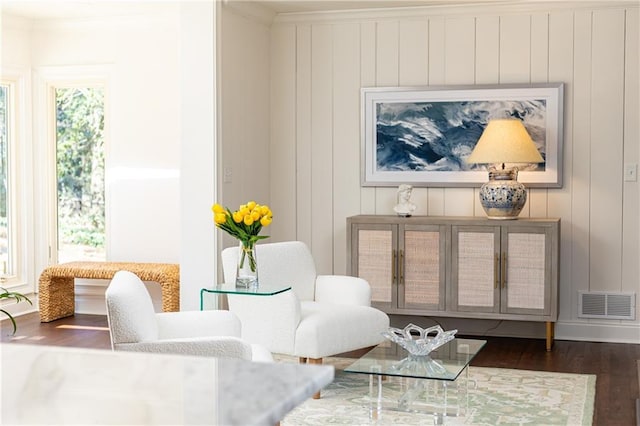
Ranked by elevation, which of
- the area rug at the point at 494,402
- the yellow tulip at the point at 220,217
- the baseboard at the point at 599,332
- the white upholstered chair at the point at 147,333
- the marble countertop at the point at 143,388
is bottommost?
the area rug at the point at 494,402

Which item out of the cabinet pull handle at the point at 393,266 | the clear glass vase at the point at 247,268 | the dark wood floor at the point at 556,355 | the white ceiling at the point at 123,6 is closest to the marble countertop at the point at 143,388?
the clear glass vase at the point at 247,268

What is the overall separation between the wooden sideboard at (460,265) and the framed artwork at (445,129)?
1.35 feet

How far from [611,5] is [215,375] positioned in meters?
5.17

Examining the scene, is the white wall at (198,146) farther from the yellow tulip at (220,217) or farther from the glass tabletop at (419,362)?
the glass tabletop at (419,362)

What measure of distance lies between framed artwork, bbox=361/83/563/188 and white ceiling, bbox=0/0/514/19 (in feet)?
1.96

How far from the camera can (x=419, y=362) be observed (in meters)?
3.95

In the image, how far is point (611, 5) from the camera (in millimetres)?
5906

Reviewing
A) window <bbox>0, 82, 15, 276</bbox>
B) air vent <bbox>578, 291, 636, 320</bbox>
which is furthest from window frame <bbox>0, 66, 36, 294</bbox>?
air vent <bbox>578, 291, 636, 320</bbox>

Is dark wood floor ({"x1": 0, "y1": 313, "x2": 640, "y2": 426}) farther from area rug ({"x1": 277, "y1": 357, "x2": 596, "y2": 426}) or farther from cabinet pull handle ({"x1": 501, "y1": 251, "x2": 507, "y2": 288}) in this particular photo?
cabinet pull handle ({"x1": 501, "y1": 251, "x2": 507, "y2": 288})

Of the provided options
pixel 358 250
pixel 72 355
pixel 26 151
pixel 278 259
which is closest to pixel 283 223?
pixel 358 250

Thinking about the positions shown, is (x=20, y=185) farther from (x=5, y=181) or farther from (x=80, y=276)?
(x=80, y=276)

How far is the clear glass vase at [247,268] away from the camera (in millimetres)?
4543

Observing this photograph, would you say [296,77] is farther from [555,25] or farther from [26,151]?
[26,151]

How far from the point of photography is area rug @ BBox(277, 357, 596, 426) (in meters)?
4.11
